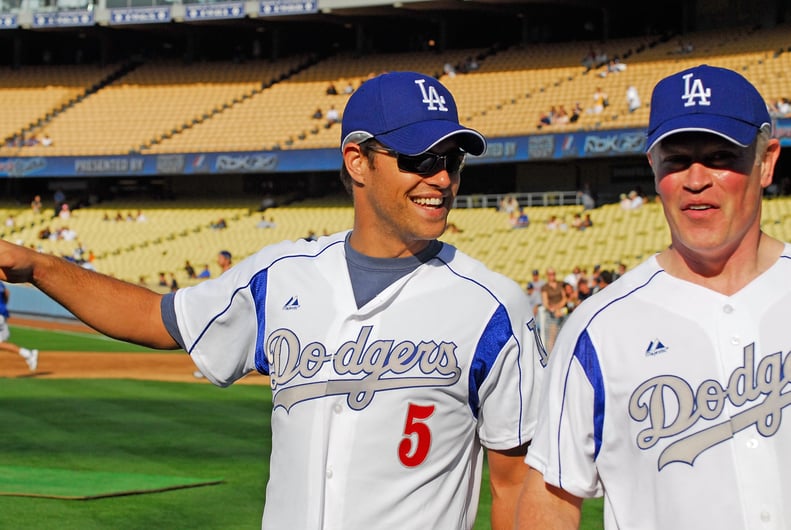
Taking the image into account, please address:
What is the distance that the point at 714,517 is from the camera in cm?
280

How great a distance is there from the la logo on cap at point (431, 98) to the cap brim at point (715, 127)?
101 cm

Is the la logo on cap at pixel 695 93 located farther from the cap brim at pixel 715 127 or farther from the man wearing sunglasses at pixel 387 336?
the man wearing sunglasses at pixel 387 336

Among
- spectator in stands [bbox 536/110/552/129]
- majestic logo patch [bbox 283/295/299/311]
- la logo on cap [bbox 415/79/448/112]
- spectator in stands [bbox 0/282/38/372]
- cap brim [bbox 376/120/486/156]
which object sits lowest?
majestic logo patch [bbox 283/295/299/311]

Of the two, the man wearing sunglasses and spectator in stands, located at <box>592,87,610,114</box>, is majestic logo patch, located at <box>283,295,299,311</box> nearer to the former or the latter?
the man wearing sunglasses

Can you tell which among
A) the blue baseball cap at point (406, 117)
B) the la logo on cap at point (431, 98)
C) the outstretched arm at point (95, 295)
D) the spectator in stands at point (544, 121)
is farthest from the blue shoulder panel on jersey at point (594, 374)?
the spectator in stands at point (544, 121)

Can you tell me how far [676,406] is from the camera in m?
2.88

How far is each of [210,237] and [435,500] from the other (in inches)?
1369

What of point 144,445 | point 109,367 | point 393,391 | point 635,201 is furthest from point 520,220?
point 393,391

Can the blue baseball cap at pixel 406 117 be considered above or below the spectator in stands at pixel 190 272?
below

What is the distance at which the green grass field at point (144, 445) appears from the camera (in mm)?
8852

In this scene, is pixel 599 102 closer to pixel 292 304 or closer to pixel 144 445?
pixel 144 445

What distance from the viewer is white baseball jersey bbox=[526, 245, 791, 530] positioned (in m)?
2.80

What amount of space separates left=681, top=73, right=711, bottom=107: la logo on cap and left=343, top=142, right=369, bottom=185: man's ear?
3.96ft

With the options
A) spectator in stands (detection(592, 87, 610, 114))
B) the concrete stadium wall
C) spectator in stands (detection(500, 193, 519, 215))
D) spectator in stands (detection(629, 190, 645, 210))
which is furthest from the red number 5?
spectator in stands (detection(592, 87, 610, 114))
